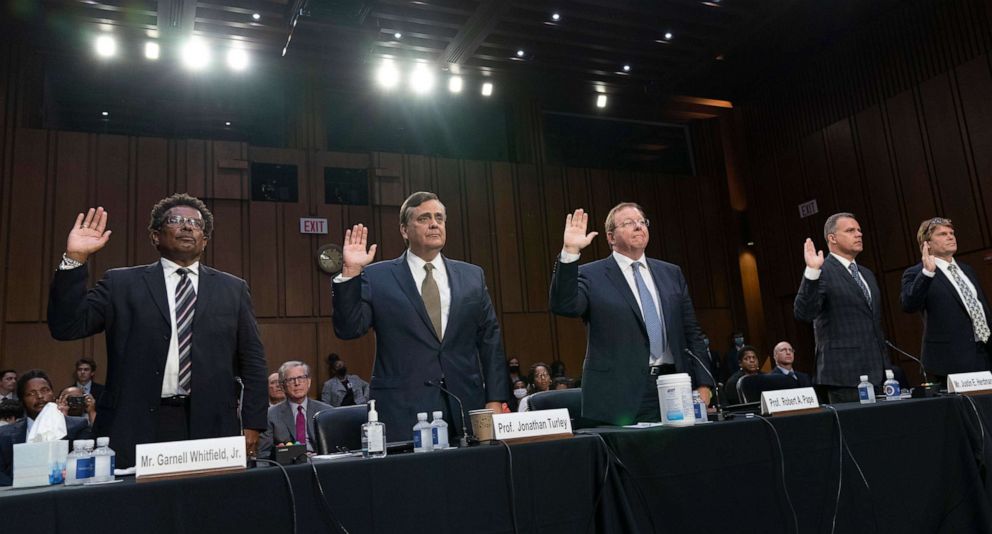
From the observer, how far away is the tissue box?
1.52 meters

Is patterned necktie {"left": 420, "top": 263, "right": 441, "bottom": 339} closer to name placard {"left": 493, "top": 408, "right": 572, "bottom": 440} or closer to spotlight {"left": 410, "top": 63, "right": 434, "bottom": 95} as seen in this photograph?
name placard {"left": 493, "top": 408, "right": 572, "bottom": 440}

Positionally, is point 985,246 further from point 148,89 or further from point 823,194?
point 148,89

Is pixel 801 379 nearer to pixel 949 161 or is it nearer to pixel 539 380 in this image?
pixel 539 380

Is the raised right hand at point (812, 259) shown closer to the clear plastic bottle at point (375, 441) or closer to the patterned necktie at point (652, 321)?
the patterned necktie at point (652, 321)

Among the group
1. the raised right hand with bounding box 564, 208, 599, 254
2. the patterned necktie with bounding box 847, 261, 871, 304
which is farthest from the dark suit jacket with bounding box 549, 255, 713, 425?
the patterned necktie with bounding box 847, 261, 871, 304

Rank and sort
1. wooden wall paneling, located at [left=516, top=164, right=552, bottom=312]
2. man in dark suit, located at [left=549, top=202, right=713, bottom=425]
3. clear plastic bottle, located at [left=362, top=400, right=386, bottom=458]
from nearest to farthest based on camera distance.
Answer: clear plastic bottle, located at [left=362, top=400, right=386, bottom=458], man in dark suit, located at [left=549, top=202, right=713, bottom=425], wooden wall paneling, located at [left=516, top=164, right=552, bottom=312]

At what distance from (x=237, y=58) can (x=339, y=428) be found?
7.49 metres

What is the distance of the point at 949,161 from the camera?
8578 millimetres

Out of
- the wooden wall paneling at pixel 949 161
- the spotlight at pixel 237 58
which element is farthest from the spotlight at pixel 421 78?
the wooden wall paneling at pixel 949 161

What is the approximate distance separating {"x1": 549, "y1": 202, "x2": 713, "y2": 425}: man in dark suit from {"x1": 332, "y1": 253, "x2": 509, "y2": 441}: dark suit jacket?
32 cm

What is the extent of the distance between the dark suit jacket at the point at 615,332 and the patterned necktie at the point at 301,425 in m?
2.41

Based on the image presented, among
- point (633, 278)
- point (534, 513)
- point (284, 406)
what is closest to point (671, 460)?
point (534, 513)

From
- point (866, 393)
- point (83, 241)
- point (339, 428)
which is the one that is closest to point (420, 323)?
point (339, 428)

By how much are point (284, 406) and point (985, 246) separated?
7931mm
